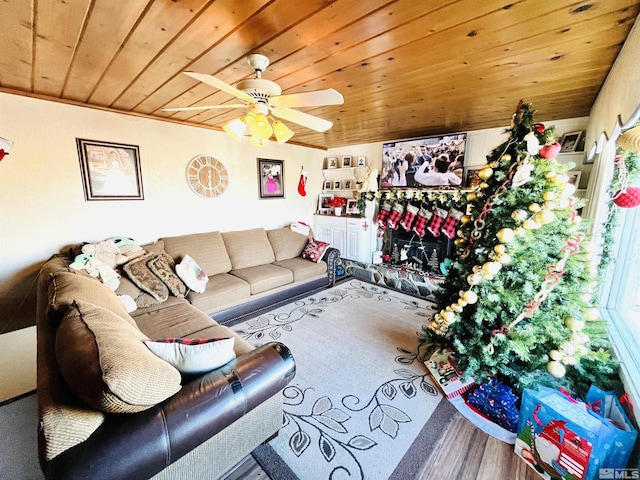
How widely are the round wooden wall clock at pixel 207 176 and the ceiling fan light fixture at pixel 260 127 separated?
6.32 feet

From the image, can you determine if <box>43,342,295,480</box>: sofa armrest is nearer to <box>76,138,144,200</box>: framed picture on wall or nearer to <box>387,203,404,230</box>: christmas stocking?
<box>76,138,144,200</box>: framed picture on wall

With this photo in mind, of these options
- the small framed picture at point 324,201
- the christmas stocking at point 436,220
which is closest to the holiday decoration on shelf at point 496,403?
the christmas stocking at point 436,220

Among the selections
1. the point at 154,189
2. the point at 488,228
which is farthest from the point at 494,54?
the point at 154,189

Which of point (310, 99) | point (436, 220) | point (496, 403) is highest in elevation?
point (310, 99)

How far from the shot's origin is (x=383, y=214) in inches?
166

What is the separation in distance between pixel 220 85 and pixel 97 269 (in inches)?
76.9

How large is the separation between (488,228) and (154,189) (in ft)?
11.3

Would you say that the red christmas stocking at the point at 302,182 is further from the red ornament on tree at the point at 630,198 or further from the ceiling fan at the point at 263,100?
the red ornament on tree at the point at 630,198

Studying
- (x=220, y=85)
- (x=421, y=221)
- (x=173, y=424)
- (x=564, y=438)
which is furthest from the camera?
(x=421, y=221)

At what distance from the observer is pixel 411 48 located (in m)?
1.51

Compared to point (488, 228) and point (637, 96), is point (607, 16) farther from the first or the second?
point (488, 228)

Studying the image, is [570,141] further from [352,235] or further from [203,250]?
[203,250]

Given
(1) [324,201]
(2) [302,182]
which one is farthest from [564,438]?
(1) [324,201]

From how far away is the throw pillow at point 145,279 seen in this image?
2395mm
